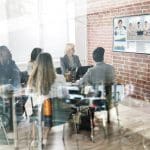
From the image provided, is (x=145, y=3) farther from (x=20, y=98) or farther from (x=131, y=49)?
(x=20, y=98)

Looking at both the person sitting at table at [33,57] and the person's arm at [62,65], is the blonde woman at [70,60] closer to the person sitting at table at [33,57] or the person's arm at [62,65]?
the person's arm at [62,65]

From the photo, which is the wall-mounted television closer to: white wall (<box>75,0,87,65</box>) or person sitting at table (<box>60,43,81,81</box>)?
white wall (<box>75,0,87,65</box>)

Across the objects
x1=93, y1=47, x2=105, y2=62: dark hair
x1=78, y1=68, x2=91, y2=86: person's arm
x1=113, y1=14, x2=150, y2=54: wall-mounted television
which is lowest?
x1=78, y1=68, x2=91, y2=86: person's arm

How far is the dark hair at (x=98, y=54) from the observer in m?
2.89

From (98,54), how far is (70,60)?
0.30m

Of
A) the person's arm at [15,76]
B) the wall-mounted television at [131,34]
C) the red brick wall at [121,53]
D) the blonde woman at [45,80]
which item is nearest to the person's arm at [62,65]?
the blonde woman at [45,80]

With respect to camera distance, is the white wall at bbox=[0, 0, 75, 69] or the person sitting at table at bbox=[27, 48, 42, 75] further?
the white wall at bbox=[0, 0, 75, 69]

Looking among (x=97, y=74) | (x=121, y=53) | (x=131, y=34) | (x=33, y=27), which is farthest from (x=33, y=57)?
(x=131, y=34)

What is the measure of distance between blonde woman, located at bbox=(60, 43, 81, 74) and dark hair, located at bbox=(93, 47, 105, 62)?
186 millimetres

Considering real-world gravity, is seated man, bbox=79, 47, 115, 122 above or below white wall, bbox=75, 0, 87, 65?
below

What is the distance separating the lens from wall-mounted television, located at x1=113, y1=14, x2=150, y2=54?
314cm

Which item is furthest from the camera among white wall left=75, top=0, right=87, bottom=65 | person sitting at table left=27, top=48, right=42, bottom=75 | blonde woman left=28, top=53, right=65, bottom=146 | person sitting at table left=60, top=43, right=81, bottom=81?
white wall left=75, top=0, right=87, bottom=65

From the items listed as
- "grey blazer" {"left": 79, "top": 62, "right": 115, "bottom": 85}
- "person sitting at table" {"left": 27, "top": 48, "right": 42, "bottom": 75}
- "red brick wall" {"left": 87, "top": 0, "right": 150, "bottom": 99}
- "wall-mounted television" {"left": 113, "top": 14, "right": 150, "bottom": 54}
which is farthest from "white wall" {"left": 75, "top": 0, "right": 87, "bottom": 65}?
"person sitting at table" {"left": 27, "top": 48, "right": 42, "bottom": 75}

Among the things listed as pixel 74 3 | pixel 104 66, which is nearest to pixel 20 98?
pixel 104 66
